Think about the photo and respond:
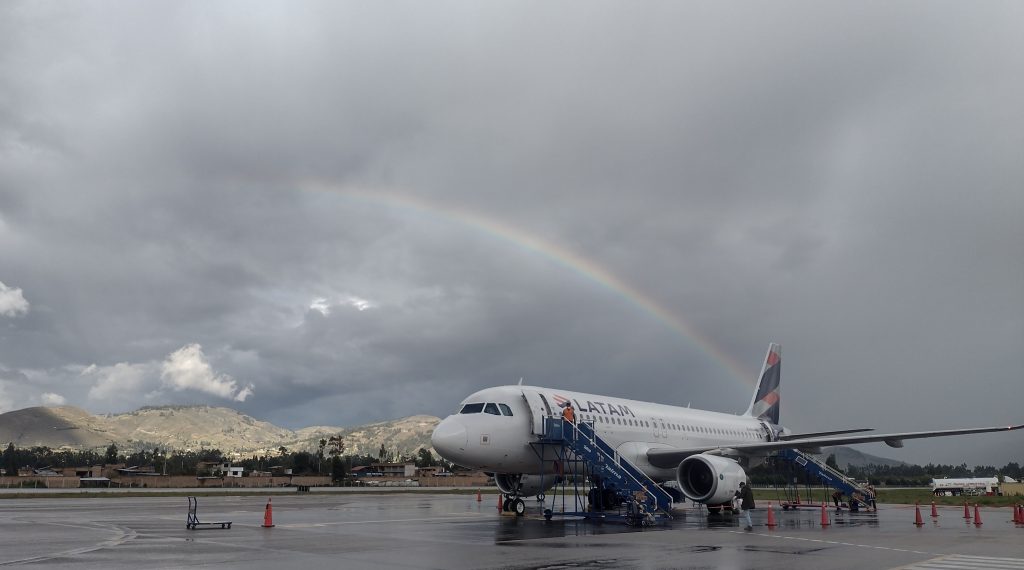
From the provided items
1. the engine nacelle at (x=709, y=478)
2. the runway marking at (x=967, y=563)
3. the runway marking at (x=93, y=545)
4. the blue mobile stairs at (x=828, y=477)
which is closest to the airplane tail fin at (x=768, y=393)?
the blue mobile stairs at (x=828, y=477)

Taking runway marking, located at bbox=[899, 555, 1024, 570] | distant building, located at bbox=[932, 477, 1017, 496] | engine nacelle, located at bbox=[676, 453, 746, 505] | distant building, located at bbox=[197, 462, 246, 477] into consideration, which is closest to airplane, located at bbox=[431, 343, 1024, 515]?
engine nacelle, located at bbox=[676, 453, 746, 505]

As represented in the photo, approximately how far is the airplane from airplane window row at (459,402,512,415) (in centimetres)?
3

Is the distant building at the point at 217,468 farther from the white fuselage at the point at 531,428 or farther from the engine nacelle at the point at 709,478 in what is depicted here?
the engine nacelle at the point at 709,478

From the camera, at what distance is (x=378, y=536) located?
1767 centimetres

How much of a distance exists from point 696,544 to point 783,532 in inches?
214

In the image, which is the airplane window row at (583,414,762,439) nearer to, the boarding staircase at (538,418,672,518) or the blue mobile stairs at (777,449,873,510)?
the boarding staircase at (538,418,672,518)

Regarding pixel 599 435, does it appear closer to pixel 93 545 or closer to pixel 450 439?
pixel 450 439

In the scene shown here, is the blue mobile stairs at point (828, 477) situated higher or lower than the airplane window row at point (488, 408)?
lower

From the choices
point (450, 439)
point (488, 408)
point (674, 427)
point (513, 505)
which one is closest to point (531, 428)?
point (488, 408)

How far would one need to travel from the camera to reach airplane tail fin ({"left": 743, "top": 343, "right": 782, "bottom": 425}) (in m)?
50.0

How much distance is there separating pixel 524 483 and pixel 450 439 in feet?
23.6

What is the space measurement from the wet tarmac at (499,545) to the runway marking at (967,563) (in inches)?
0.7

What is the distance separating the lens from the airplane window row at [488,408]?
2414 centimetres

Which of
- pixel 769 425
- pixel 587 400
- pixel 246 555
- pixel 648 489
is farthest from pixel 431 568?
pixel 769 425
